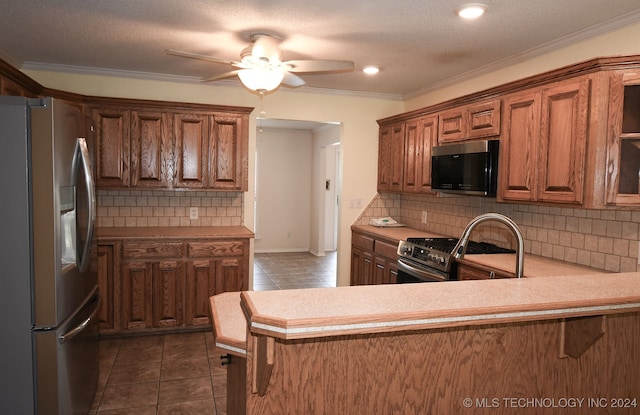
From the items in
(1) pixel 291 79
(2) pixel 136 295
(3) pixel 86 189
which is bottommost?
(2) pixel 136 295

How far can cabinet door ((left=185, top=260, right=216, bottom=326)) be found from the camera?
164 inches

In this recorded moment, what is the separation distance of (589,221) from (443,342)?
6.92 feet

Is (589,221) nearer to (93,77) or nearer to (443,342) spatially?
(443,342)

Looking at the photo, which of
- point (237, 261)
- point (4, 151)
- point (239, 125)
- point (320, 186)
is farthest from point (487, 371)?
point (320, 186)

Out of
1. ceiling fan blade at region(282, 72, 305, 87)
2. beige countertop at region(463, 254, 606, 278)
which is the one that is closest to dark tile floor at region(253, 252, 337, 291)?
beige countertop at region(463, 254, 606, 278)

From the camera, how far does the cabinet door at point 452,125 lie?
380cm

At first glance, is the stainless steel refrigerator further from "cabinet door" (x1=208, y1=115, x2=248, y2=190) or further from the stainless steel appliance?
the stainless steel appliance

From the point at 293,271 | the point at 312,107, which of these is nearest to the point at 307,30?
the point at 312,107

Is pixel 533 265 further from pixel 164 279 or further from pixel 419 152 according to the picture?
pixel 164 279

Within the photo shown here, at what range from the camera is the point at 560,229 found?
3.27 m

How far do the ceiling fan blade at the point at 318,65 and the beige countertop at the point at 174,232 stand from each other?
1827 mm

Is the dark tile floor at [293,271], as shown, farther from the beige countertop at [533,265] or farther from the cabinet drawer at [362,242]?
the beige countertop at [533,265]

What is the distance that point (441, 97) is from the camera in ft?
15.3

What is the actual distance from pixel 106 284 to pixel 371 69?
3.07 metres
